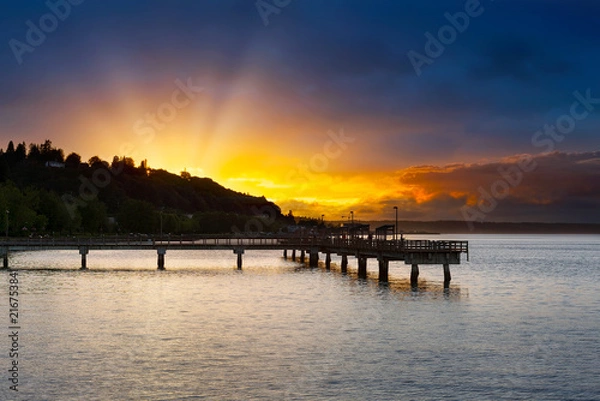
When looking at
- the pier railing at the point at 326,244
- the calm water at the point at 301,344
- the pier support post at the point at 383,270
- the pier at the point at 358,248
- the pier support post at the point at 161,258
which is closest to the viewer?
the calm water at the point at 301,344

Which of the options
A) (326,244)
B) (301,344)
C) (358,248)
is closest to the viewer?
(301,344)

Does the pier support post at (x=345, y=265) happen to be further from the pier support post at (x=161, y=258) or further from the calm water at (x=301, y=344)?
the calm water at (x=301, y=344)

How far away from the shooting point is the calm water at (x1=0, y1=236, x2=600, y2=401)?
33719 millimetres

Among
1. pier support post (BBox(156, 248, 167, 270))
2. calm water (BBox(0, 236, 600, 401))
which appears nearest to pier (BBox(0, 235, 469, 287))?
pier support post (BBox(156, 248, 167, 270))

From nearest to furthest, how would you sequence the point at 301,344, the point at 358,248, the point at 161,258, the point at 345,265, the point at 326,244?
the point at 301,344
the point at 358,248
the point at 345,265
the point at 161,258
the point at 326,244

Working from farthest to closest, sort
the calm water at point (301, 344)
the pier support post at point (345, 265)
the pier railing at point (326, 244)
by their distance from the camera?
the pier support post at point (345, 265) < the pier railing at point (326, 244) < the calm water at point (301, 344)

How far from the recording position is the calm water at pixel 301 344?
33719 mm

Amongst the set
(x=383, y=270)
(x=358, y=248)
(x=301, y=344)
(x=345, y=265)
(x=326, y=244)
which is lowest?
(x=301, y=344)

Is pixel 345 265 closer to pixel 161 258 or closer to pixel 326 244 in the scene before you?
pixel 326 244

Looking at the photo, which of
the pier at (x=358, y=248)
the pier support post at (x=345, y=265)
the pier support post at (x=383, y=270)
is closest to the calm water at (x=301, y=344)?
the pier at (x=358, y=248)

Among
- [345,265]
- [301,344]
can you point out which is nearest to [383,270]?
[345,265]

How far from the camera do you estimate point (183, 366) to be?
38.0 metres

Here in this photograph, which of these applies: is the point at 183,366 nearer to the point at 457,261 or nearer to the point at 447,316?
the point at 447,316

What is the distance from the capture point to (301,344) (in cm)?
4488
